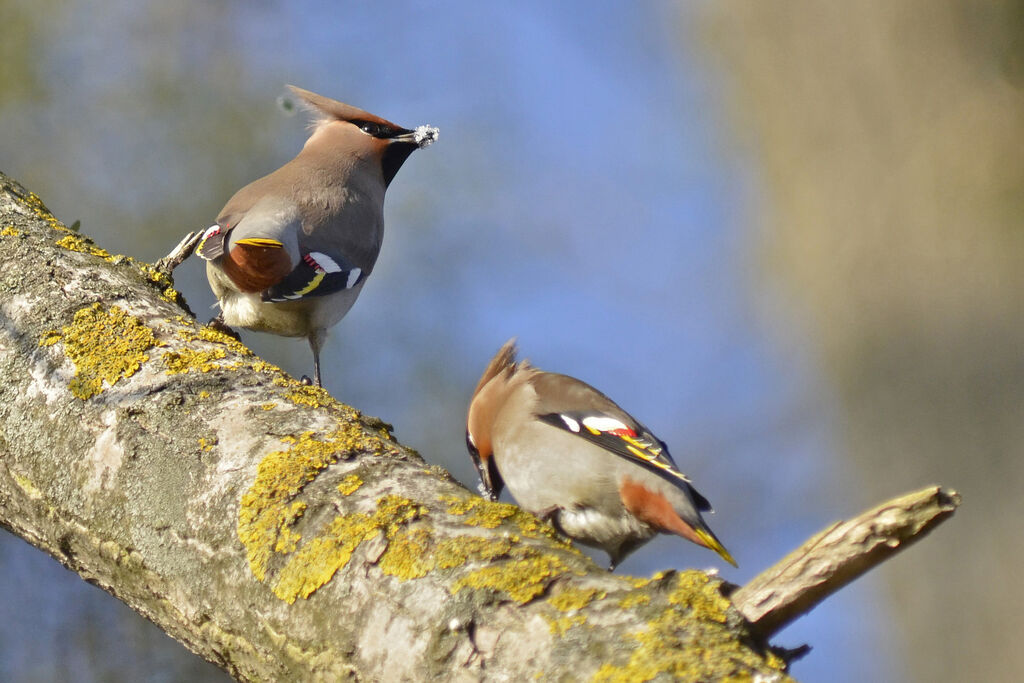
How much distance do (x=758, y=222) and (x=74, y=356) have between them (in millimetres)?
3969

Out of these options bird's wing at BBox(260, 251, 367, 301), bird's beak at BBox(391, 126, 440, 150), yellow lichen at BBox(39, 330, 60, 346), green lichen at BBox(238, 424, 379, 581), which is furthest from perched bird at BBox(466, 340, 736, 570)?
bird's beak at BBox(391, 126, 440, 150)

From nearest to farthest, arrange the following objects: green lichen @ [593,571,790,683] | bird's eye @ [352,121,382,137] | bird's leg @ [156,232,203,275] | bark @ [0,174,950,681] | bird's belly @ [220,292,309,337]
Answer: green lichen @ [593,571,790,683] < bark @ [0,174,950,681] < bird's leg @ [156,232,203,275] < bird's belly @ [220,292,309,337] < bird's eye @ [352,121,382,137]

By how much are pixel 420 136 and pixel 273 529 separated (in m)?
3.50

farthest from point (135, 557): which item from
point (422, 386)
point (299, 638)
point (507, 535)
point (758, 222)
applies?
point (422, 386)

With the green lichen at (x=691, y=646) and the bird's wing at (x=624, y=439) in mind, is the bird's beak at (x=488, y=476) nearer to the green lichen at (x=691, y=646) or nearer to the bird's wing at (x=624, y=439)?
the bird's wing at (x=624, y=439)

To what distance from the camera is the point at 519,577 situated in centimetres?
168

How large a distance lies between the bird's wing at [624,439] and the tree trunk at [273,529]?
1.00m

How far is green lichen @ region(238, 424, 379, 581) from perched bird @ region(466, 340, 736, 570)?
113cm

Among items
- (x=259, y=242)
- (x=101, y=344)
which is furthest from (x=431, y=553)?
(x=259, y=242)

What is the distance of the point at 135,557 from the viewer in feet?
6.47

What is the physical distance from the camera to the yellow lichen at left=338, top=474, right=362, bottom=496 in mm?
1927

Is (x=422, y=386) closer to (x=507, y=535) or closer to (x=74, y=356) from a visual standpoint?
(x=74, y=356)

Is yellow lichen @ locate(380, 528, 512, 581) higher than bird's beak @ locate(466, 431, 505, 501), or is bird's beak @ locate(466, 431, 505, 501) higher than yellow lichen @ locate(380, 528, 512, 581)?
bird's beak @ locate(466, 431, 505, 501)

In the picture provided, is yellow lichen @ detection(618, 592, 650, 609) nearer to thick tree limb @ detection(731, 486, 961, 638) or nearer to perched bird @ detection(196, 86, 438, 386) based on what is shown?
thick tree limb @ detection(731, 486, 961, 638)
